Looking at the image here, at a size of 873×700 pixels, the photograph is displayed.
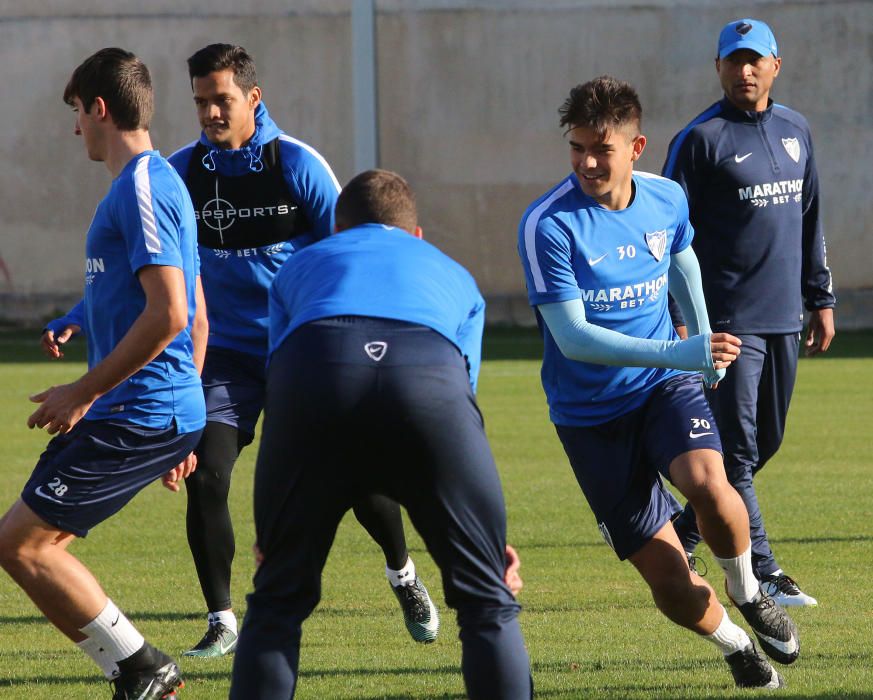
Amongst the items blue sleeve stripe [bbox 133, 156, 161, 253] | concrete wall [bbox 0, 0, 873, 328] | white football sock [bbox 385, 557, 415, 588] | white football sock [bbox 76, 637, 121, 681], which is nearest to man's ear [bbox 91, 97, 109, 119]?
blue sleeve stripe [bbox 133, 156, 161, 253]

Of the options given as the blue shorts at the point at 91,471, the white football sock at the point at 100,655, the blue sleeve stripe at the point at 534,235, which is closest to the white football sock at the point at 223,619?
the white football sock at the point at 100,655

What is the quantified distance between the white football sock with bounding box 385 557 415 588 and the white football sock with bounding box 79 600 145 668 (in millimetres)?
1827

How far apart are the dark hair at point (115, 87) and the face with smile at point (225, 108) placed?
4.43ft

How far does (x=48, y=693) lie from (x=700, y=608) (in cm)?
236

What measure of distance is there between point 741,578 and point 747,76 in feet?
8.76

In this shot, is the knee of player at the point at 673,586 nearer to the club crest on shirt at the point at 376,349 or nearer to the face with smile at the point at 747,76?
the club crest on shirt at the point at 376,349

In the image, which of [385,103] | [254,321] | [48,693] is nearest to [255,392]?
[254,321]

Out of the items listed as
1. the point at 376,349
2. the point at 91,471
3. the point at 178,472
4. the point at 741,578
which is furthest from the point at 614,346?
the point at 91,471

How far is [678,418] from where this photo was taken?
18.5 ft

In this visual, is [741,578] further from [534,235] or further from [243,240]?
[243,240]

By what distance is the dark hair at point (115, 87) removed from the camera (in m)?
5.28

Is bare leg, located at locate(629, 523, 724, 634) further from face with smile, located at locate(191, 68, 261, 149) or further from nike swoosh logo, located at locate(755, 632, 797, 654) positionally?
face with smile, located at locate(191, 68, 261, 149)

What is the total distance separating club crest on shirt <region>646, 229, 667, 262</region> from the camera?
5.81 m

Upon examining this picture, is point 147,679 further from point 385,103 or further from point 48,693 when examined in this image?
point 385,103
